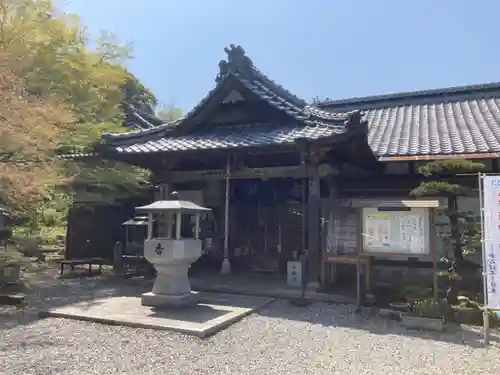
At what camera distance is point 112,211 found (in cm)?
1500

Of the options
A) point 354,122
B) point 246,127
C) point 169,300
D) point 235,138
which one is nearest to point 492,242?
point 354,122

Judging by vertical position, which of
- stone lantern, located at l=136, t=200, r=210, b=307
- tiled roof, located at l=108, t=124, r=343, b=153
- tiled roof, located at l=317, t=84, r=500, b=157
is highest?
tiled roof, located at l=317, t=84, r=500, b=157

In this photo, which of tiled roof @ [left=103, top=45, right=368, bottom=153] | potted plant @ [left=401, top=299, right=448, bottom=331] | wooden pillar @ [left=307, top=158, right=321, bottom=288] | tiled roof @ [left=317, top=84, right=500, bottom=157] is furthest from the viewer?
tiled roof @ [left=317, top=84, right=500, bottom=157]

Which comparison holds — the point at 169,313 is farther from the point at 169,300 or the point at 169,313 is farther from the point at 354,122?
the point at 354,122

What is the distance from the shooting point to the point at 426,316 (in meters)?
6.57

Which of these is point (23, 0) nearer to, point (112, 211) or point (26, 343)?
point (26, 343)

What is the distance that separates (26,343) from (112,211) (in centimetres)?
974

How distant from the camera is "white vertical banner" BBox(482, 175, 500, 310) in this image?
5.87 meters

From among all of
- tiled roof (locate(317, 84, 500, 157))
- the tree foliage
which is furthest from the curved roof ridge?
the tree foliage

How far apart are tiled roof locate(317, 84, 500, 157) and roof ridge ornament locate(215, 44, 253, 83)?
4.05m

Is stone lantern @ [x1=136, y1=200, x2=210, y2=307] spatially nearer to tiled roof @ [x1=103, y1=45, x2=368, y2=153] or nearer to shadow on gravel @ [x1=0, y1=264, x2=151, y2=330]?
shadow on gravel @ [x1=0, y1=264, x2=151, y2=330]

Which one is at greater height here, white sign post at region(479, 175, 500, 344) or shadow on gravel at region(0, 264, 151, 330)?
white sign post at region(479, 175, 500, 344)

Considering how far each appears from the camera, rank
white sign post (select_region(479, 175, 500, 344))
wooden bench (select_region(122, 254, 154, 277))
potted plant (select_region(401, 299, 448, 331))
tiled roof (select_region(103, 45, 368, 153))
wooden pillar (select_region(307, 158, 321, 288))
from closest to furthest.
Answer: white sign post (select_region(479, 175, 500, 344))
potted plant (select_region(401, 299, 448, 331))
wooden pillar (select_region(307, 158, 321, 288))
tiled roof (select_region(103, 45, 368, 153))
wooden bench (select_region(122, 254, 154, 277))

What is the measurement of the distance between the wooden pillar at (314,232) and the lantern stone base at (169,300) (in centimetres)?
258
